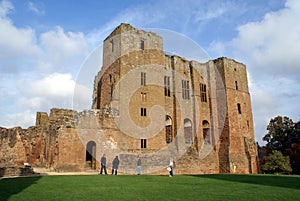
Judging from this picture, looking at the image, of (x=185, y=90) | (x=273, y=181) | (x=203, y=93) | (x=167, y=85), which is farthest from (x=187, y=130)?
(x=273, y=181)

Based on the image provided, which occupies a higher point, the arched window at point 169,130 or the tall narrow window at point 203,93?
the tall narrow window at point 203,93

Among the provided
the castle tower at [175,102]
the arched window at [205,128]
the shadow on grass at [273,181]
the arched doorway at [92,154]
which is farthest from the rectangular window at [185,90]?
the shadow on grass at [273,181]

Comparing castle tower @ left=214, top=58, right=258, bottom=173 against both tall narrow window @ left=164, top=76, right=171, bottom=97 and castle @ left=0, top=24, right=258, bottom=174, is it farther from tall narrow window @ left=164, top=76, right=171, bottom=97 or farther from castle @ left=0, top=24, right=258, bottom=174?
tall narrow window @ left=164, top=76, right=171, bottom=97

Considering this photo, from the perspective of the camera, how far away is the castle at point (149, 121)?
2261 centimetres

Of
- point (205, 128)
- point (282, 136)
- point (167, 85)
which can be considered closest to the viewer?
point (167, 85)

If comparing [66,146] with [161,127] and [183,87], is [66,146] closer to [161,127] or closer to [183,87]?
[161,127]

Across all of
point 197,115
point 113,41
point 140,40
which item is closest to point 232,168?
point 197,115

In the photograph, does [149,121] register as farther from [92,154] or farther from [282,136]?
[282,136]

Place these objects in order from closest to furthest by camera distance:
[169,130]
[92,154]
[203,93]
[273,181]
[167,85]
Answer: [273,181]
[92,154]
[169,130]
[167,85]
[203,93]

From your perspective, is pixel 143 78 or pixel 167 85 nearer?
pixel 143 78

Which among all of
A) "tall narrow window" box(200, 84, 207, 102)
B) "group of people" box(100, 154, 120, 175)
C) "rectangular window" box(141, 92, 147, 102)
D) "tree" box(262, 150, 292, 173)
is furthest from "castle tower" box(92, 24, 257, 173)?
"group of people" box(100, 154, 120, 175)

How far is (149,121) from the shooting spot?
2714cm

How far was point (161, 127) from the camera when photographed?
2762cm

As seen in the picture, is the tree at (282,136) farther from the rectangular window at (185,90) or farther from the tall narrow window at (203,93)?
the rectangular window at (185,90)
